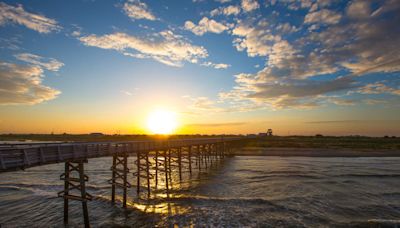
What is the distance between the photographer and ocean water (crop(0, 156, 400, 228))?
17.0 meters

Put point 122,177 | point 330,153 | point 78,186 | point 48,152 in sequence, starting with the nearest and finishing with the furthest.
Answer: point 48,152
point 78,186
point 122,177
point 330,153

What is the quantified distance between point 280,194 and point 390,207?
330 inches

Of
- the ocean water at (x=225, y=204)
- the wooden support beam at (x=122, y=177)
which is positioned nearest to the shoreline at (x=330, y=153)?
the ocean water at (x=225, y=204)

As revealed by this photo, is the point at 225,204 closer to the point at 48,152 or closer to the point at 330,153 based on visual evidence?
the point at 48,152

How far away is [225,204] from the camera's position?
67.5ft

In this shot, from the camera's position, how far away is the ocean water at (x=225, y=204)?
1695cm

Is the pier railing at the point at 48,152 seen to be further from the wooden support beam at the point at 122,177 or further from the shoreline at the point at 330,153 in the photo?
the shoreline at the point at 330,153

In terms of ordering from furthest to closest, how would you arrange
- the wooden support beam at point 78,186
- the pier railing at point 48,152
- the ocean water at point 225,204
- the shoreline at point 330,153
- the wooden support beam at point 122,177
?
1. the shoreline at point 330,153
2. the wooden support beam at point 122,177
3. the ocean water at point 225,204
4. the wooden support beam at point 78,186
5. the pier railing at point 48,152

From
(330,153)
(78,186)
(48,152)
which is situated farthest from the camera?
(330,153)

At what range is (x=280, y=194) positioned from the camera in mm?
24266

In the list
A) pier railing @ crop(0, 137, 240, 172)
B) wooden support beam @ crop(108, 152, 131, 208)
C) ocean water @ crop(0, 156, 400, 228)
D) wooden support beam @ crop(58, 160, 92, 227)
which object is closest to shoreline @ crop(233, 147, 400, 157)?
ocean water @ crop(0, 156, 400, 228)

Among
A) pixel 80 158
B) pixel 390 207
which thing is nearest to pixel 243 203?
pixel 390 207

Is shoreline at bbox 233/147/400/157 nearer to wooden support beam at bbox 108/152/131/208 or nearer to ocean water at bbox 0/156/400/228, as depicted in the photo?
ocean water at bbox 0/156/400/228

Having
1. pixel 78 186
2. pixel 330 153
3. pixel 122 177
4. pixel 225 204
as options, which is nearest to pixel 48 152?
pixel 78 186
